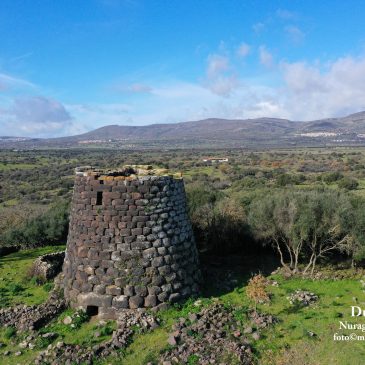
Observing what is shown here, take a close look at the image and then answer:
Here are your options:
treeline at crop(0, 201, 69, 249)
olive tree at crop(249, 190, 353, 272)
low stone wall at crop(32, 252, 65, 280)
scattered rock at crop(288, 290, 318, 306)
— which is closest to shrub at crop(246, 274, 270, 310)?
scattered rock at crop(288, 290, 318, 306)

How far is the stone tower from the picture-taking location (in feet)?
36.8

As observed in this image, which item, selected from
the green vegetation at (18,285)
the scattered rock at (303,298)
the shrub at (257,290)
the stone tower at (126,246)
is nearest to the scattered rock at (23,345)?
the stone tower at (126,246)

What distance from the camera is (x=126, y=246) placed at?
1128 centimetres

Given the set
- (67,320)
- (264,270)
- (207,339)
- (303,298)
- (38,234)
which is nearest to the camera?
(207,339)

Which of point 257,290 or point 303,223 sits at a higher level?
point 303,223

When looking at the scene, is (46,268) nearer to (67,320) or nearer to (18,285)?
(18,285)

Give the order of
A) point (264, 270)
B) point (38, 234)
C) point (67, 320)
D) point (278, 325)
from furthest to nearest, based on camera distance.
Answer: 1. point (38, 234)
2. point (264, 270)
3. point (67, 320)
4. point (278, 325)

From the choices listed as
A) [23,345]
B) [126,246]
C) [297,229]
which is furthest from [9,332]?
[297,229]

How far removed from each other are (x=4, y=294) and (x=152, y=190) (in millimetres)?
6582

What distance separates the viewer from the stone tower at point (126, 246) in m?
11.2

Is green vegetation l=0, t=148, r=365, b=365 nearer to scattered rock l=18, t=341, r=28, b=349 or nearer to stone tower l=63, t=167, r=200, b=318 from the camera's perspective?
scattered rock l=18, t=341, r=28, b=349

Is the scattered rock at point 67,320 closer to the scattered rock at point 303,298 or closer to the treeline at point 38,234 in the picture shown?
the scattered rock at point 303,298

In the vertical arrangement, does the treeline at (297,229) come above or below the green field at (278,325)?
above

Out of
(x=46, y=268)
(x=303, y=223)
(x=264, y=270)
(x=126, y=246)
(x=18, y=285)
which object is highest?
(x=126, y=246)
